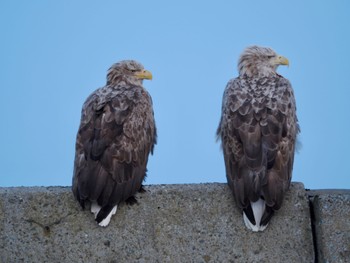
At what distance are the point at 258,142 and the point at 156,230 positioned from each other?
1325 mm

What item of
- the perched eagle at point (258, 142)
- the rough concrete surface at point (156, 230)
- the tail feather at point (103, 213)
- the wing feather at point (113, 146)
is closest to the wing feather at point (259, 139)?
the perched eagle at point (258, 142)

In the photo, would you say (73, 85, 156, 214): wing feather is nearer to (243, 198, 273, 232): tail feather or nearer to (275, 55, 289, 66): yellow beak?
(243, 198, 273, 232): tail feather

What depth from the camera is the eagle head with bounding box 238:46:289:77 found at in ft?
26.7

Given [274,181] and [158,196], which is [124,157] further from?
[274,181]

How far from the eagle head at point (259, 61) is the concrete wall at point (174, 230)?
2.68 metres

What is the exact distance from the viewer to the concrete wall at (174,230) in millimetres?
5566

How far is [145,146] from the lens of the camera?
21.8 feet

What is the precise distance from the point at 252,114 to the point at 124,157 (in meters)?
1.35

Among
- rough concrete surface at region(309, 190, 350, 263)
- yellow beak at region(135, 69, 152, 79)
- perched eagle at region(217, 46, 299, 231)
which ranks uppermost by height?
yellow beak at region(135, 69, 152, 79)

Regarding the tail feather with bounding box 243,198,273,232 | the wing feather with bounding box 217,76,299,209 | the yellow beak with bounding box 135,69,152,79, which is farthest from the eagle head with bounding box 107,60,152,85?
the tail feather with bounding box 243,198,273,232

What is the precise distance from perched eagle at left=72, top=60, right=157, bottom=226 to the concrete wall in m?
0.15

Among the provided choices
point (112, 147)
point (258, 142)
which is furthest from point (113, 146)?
point (258, 142)

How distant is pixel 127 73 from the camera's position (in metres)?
8.34

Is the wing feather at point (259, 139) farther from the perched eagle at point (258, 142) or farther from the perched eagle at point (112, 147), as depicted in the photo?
the perched eagle at point (112, 147)
